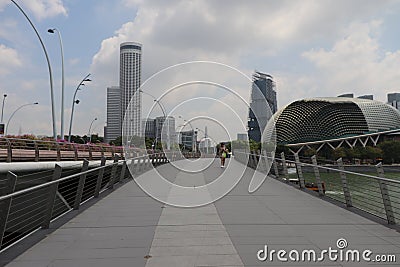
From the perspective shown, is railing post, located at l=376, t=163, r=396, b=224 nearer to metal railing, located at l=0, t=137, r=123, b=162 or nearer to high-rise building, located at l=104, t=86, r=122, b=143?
metal railing, located at l=0, t=137, r=123, b=162

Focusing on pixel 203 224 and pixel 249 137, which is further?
pixel 249 137

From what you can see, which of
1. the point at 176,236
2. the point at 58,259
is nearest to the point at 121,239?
the point at 176,236

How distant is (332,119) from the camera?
106750 mm

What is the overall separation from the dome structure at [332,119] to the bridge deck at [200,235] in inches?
3564

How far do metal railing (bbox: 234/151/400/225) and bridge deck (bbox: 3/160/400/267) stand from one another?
0.48m

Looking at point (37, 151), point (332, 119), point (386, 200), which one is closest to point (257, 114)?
point (386, 200)

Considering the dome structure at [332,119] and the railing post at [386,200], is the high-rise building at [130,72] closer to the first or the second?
the railing post at [386,200]

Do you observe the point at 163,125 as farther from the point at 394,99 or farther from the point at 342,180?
the point at 394,99

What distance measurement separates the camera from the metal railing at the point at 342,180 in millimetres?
6477

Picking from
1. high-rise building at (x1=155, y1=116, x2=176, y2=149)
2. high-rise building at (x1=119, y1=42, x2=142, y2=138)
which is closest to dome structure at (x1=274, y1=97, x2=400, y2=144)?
high-rise building at (x1=119, y1=42, x2=142, y2=138)

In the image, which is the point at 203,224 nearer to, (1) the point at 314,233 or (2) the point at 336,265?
(1) the point at 314,233

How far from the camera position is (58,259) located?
4250 millimetres

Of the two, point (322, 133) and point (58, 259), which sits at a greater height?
point (322, 133)

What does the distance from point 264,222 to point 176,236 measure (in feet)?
5.58
